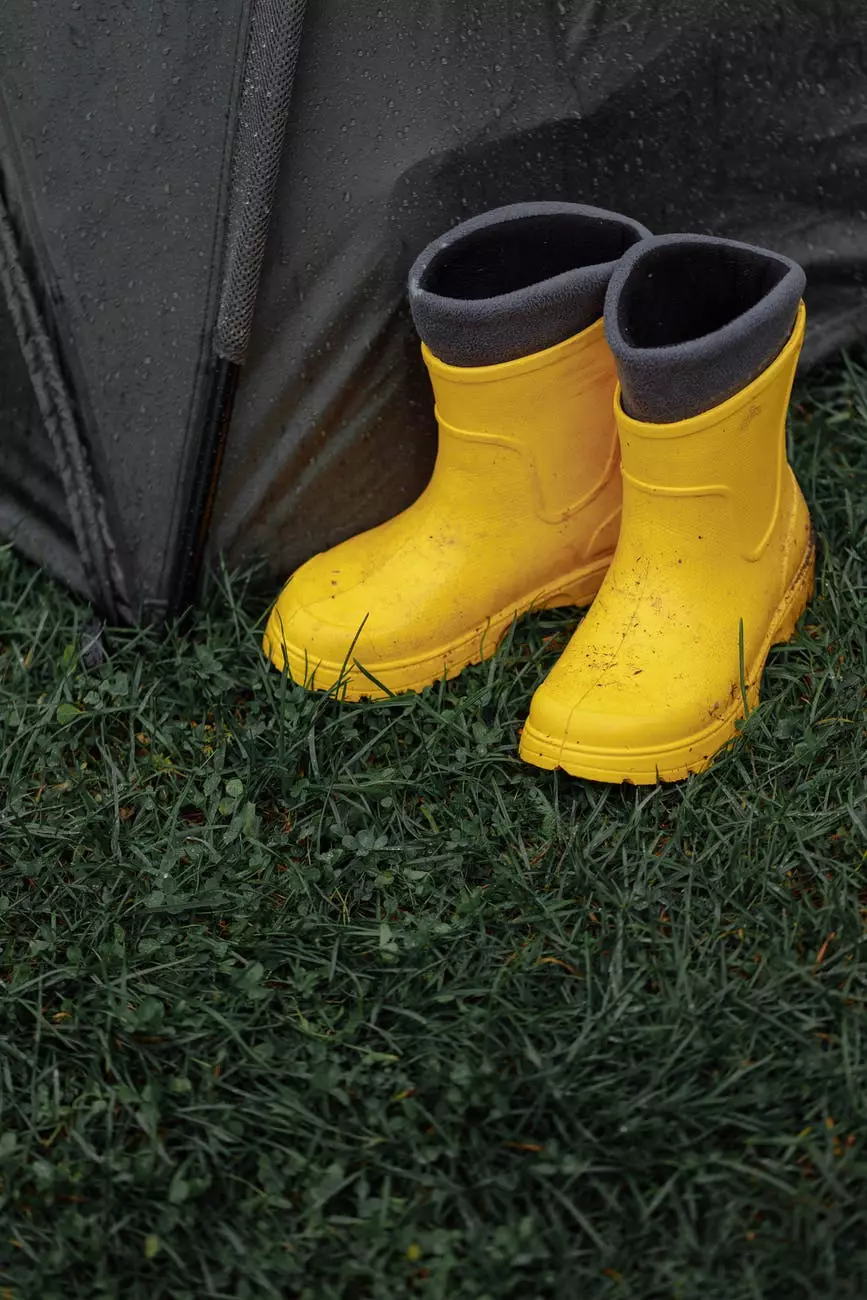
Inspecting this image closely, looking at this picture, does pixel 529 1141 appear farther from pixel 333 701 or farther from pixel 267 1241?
pixel 333 701

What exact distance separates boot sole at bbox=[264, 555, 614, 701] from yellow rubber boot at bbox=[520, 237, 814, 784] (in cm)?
13

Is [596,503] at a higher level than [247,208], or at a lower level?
lower

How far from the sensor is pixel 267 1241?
1010 mm

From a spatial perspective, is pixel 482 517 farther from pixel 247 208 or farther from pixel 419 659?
pixel 247 208

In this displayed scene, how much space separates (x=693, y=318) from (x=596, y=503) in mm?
226

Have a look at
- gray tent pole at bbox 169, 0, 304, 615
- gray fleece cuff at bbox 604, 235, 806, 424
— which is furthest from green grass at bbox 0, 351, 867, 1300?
gray fleece cuff at bbox 604, 235, 806, 424

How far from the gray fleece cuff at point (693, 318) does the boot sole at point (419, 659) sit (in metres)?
0.29

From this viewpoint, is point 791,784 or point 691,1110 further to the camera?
→ point 791,784

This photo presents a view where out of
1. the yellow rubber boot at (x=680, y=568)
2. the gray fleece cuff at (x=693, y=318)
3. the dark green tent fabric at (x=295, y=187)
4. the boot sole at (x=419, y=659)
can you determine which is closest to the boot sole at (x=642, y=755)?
the yellow rubber boot at (x=680, y=568)

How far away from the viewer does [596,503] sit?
1472 mm

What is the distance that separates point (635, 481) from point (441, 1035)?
0.57m

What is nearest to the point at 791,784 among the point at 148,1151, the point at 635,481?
the point at 635,481

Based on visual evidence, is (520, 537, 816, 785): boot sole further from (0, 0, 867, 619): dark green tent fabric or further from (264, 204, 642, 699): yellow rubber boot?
(0, 0, 867, 619): dark green tent fabric

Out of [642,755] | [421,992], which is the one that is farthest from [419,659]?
[421,992]
